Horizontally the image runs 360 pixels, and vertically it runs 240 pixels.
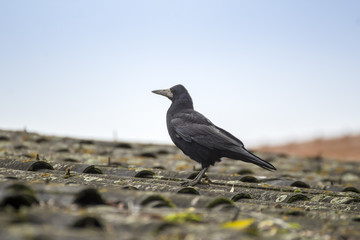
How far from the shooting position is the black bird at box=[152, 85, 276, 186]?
5.07m

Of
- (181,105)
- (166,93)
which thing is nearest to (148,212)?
(181,105)

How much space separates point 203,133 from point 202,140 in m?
0.09

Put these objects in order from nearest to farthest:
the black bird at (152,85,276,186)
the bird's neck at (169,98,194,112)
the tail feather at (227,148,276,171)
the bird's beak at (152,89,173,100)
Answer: the tail feather at (227,148,276,171), the black bird at (152,85,276,186), the bird's neck at (169,98,194,112), the bird's beak at (152,89,173,100)

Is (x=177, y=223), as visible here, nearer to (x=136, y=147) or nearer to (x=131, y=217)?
(x=131, y=217)

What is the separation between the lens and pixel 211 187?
466cm

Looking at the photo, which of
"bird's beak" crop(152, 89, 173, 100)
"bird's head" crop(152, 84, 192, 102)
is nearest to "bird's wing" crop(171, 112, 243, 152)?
"bird's head" crop(152, 84, 192, 102)

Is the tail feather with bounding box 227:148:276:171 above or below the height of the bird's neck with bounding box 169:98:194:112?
below

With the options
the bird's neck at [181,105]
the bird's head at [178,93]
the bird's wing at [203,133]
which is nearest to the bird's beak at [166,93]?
the bird's head at [178,93]

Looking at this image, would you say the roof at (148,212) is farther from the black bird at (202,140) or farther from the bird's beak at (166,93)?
the bird's beak at (166,93)

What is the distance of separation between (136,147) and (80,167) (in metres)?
4.29

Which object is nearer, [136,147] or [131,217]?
[131,217]

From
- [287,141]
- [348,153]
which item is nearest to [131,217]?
[348,153]

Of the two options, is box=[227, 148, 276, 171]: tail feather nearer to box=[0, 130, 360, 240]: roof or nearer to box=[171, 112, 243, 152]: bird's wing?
box=[171, 112, 243, 152]: bird's wing

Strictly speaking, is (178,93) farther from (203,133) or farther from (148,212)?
(148,212)
